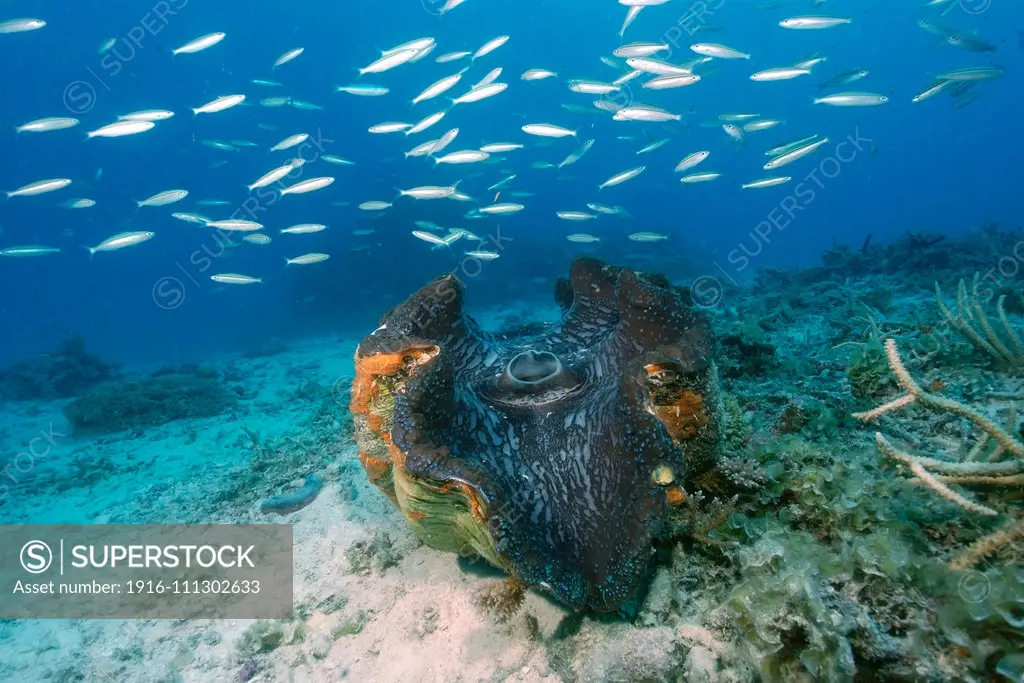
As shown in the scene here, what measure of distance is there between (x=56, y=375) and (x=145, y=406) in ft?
26.2

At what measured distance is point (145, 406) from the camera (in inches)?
455

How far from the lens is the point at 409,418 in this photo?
7.63ft

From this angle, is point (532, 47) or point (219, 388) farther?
point (532, 47)

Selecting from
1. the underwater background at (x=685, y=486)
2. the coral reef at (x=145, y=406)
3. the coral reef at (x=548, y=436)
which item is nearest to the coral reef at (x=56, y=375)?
the underwater background at (x=685, y=486)

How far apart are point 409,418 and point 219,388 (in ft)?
41.9

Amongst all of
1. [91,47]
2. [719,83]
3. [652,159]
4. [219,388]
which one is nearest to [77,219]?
[91,47]

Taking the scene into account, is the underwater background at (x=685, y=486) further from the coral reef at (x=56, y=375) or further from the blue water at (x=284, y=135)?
the blue water at (x=284, y=135)

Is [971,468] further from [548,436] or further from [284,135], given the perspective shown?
[284,135]

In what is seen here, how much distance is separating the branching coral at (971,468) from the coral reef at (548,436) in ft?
2.49

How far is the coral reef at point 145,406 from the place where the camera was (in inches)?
439

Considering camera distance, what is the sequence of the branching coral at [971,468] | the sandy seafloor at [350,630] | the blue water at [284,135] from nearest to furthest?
the branching coral at [971,468] < the sandy seafloor at [350,630] < the blue water at [284,135]

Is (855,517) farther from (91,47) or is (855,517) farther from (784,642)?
(91,47)

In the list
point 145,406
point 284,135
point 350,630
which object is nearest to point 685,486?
point 350,630

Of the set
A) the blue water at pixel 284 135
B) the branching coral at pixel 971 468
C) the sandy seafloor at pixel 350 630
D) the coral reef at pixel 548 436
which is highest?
the branching coral at pixel 971 468
